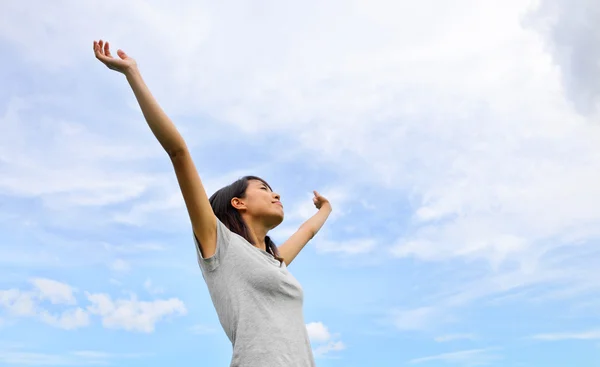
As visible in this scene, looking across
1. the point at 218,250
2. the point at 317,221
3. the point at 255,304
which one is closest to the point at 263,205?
the point at 218,250

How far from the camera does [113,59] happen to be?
3725 mm

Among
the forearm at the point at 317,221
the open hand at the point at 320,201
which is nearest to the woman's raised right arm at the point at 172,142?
the forearm at the point at 317,221

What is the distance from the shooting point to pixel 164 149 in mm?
3658

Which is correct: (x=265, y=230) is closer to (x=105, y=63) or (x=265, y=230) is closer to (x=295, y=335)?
(x=295, y=335)

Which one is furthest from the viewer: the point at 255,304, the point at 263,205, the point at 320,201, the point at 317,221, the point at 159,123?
the point at 320,201

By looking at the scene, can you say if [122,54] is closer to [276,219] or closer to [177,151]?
[177,151]

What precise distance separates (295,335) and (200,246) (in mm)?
777

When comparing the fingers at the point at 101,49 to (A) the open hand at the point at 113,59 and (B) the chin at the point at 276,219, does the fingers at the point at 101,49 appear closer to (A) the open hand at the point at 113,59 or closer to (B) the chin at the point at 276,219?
(A) the open hand at the point at 113,59

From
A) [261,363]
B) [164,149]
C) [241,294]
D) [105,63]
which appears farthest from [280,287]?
[105,63]

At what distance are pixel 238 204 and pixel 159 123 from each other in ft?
3.33

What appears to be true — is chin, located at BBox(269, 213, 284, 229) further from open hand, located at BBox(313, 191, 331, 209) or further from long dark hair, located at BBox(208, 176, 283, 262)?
open hand, located at BBox(313, 191, 331, 209)

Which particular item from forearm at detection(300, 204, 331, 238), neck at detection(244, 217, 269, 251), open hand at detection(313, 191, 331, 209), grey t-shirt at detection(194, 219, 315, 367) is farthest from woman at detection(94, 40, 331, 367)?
open hand at detection(313, 191, 331, 209)

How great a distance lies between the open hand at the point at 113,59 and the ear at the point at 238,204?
1.17m

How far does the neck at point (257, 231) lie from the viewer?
14.3ft
